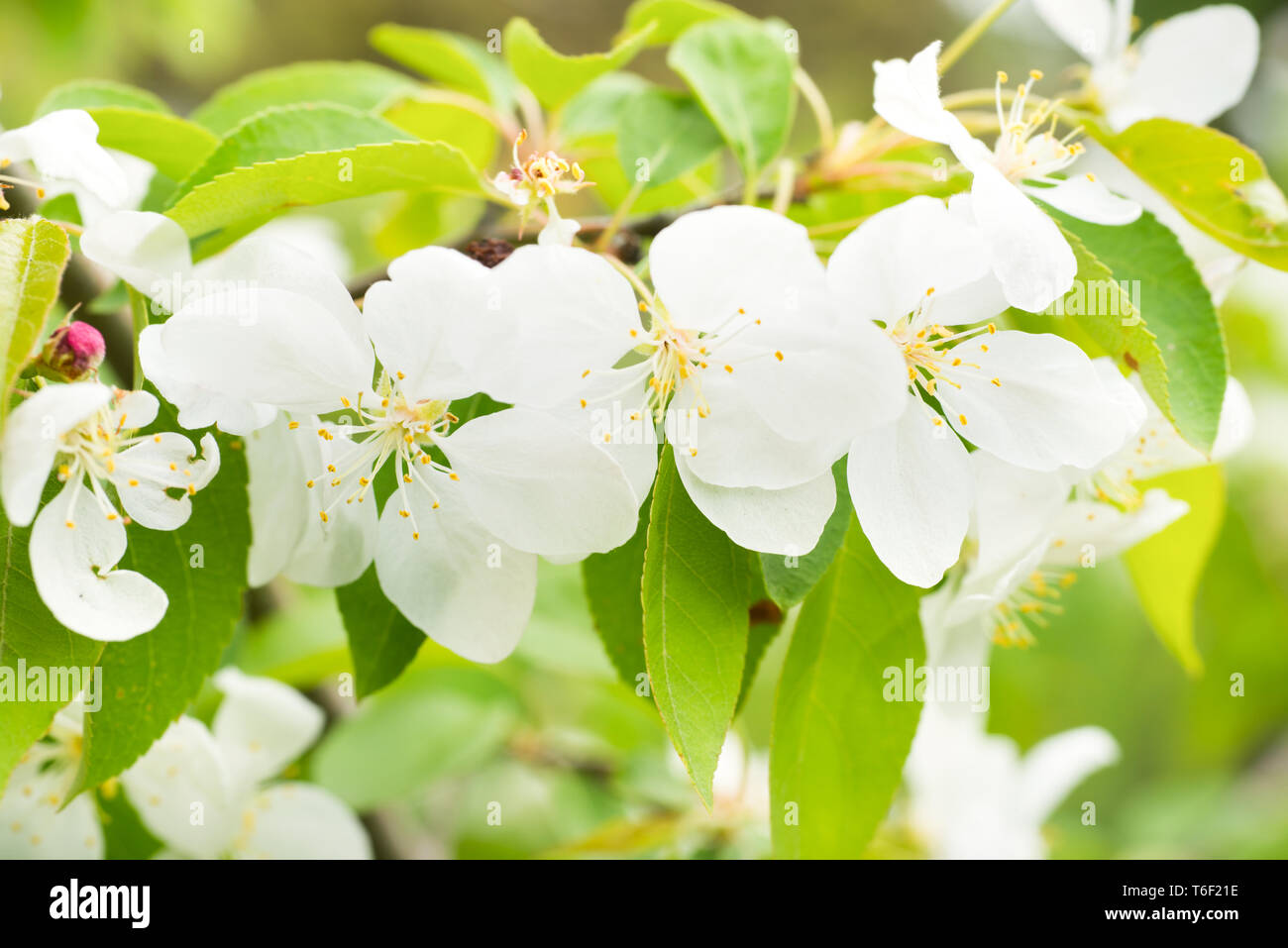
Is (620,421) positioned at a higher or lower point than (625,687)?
higher

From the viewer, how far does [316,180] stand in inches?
26.8

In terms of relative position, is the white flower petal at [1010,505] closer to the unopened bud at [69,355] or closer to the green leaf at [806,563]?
the green leaf at [806,563]

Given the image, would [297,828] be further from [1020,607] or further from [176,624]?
[1020,607]

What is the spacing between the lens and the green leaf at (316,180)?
652 millimetres

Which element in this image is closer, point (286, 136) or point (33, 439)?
point (33, 439)

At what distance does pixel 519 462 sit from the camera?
25.3 inches

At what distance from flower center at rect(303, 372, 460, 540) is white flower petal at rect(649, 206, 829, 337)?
0.17m

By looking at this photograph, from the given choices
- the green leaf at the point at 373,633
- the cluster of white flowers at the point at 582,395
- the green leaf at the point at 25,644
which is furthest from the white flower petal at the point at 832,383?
the green leaf at the point at 25,644

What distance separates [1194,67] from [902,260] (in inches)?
20.7

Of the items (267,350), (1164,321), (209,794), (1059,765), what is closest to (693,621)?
(267,350)

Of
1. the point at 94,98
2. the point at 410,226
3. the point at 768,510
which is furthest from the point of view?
the point at 410,226
